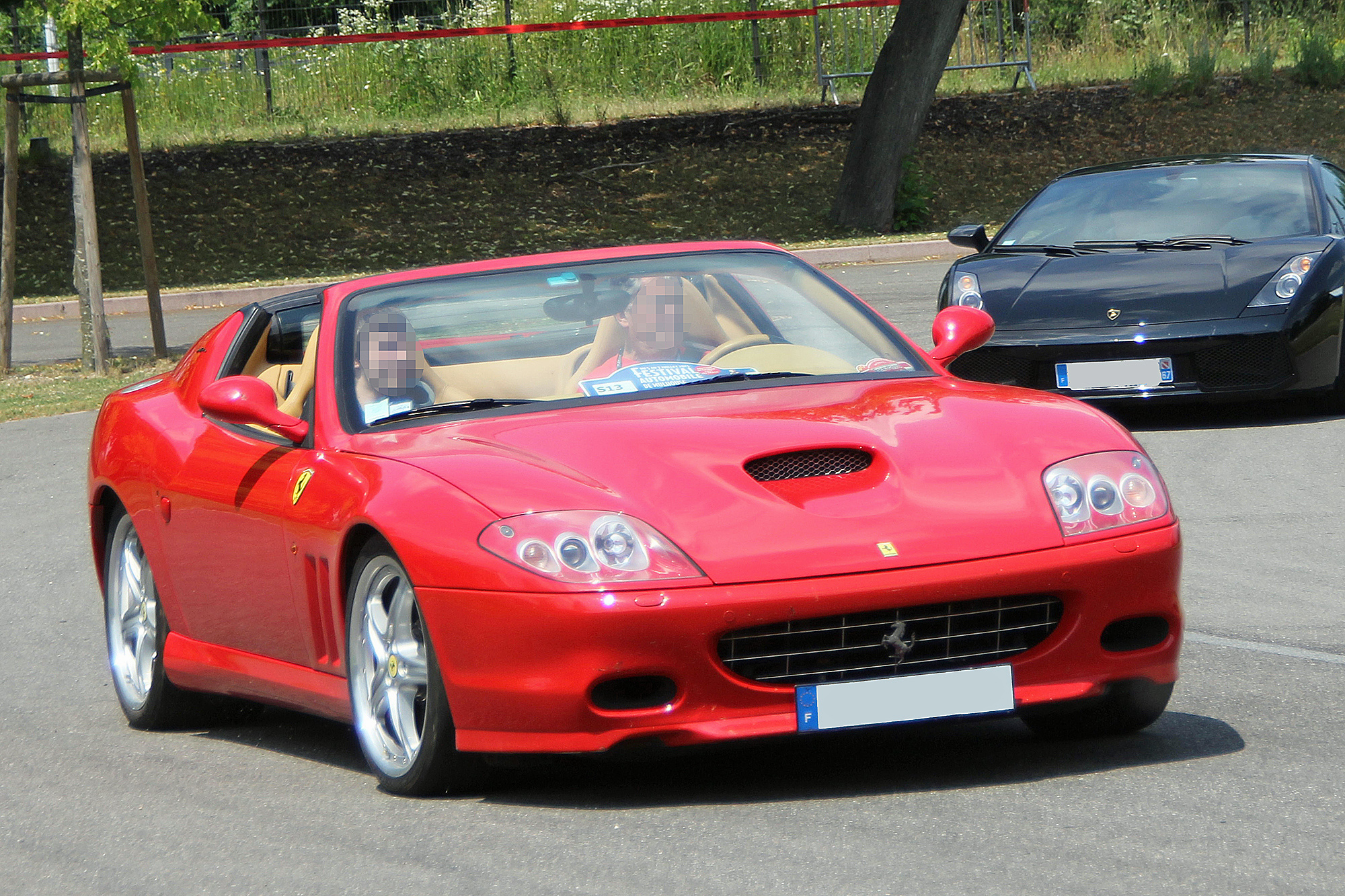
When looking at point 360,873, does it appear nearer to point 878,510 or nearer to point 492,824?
point 492,824

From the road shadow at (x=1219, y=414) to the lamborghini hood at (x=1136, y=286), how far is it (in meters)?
0.52

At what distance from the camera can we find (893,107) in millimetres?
24062

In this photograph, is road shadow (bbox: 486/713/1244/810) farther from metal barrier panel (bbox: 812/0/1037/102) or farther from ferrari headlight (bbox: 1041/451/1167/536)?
metal barrier panel (bbox: 812/0/1037/102)

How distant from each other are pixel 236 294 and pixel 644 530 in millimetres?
17659

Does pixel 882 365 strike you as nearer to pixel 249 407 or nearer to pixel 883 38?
pixel 249 407

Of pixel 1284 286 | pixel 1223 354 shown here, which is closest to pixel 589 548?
pixel 1223 354

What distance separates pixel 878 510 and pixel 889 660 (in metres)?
0.33

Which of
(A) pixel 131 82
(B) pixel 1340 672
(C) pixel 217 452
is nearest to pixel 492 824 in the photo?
(C) pixel 217 452

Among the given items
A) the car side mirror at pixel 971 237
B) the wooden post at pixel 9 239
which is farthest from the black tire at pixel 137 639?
the wooden post at pixel 9 239

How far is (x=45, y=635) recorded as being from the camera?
7340mm

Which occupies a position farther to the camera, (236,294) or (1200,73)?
(1200,73)

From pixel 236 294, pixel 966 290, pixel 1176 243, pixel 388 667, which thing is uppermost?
pixel 1176 243

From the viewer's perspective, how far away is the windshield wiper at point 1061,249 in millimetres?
11078

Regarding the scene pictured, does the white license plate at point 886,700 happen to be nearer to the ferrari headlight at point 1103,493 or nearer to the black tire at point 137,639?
the ferrari headlight at point 1103,493
